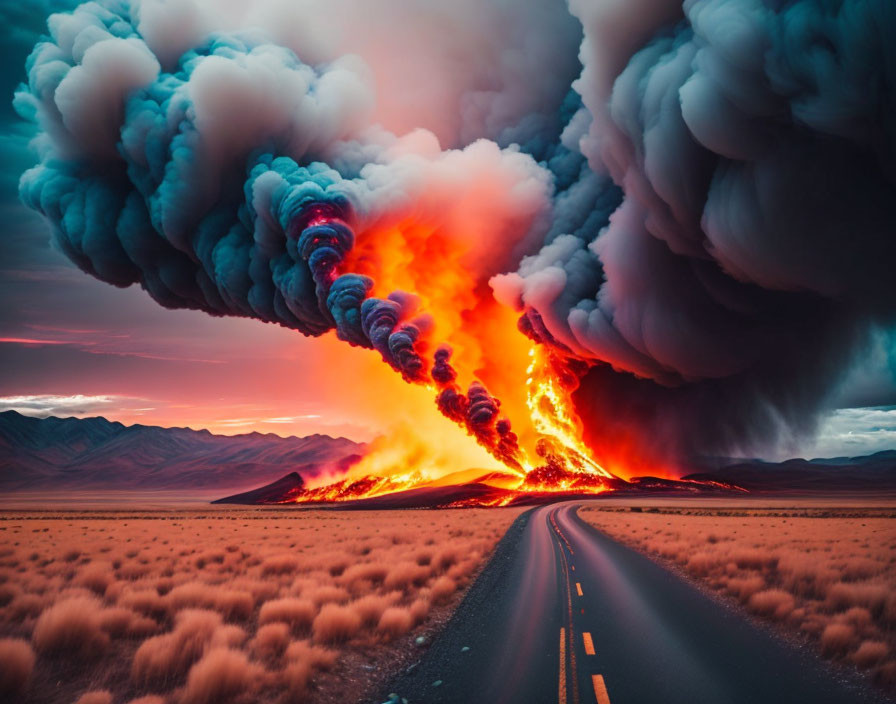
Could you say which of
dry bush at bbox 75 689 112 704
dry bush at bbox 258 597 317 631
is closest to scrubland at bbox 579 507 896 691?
dry bush at bbox 258 597 317 631

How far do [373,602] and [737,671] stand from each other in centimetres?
641

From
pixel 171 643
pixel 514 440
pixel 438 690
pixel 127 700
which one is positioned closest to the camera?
pixel 127 700

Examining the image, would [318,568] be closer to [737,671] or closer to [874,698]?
[737,671]

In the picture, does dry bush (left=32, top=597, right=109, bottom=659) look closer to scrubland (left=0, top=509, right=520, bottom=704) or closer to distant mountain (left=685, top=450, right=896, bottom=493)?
scrubland (left=0, top=509, right=520, bottom=704)

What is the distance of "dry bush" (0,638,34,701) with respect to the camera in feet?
20.7

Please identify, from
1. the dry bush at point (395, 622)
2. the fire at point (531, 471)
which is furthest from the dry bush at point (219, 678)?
the fire at point (531, 471)

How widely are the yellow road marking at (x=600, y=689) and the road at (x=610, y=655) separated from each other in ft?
0.04

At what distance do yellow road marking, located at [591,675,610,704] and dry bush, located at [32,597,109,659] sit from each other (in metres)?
7.02

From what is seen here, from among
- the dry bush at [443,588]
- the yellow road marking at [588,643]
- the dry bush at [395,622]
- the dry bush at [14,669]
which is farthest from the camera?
the dry bush at [443,588]

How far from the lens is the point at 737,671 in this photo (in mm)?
7676

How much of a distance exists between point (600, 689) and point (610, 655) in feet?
4.77

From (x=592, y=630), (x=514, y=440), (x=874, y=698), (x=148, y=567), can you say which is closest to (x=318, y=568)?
(x=148, y=567)

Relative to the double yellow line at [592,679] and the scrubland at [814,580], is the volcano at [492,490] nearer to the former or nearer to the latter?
the scrubland at [814,580]

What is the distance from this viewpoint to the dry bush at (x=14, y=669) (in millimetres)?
6309
